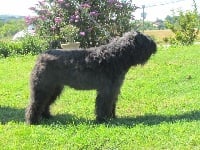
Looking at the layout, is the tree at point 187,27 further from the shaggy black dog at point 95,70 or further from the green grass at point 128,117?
the shaggy black dog at point 95,70

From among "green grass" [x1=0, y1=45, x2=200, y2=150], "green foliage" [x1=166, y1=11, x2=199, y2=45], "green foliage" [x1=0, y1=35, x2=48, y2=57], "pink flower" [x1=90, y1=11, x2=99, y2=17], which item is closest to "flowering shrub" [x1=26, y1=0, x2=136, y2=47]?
"pink flower" [x1=90, y1=11, x2=99, y2=17]

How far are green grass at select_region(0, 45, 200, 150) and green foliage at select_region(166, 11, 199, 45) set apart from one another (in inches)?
343

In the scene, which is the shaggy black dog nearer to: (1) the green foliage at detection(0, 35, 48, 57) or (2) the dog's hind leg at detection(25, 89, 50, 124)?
(2) the dog's hind leg at detection(25, 89, 50, 124)

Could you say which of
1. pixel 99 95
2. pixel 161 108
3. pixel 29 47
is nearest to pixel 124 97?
pixel 161 108

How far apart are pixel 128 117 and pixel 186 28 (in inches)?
525

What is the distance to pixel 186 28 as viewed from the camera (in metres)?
19.5

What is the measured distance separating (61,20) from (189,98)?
8.41 metres

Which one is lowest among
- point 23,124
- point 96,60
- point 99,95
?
point 23,124

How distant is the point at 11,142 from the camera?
5.71 metres

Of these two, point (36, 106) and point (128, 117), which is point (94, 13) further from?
point (36, 106)

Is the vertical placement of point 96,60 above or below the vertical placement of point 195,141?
above

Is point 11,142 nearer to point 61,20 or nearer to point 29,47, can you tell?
point 61,20

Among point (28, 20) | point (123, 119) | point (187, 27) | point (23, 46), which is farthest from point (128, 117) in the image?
point (187, 27)

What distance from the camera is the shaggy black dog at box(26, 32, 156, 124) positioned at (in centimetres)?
654
